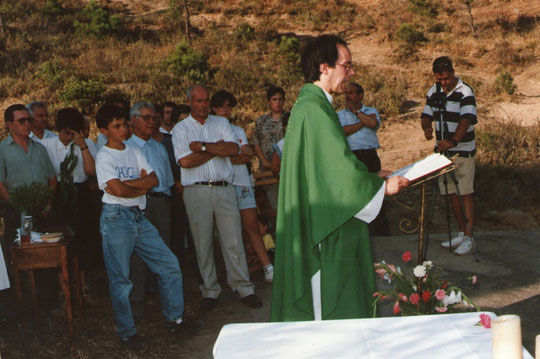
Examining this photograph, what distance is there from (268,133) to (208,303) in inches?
98.1

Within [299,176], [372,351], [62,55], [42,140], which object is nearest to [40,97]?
[62,55]

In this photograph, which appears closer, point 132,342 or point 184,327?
point 132,342

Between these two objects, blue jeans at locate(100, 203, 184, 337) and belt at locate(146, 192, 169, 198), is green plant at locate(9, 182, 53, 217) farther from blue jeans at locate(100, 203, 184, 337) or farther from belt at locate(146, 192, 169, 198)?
belt at locate(146, 192, 169, 198)

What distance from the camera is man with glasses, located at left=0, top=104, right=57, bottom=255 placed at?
18.7 ft

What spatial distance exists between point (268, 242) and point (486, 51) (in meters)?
18.9

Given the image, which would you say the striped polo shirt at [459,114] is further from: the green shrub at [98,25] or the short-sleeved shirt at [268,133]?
the green shrub at [98,25]

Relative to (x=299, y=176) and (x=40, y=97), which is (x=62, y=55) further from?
(x=299, y=176)

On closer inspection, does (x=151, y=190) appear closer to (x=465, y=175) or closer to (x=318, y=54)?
(x=318, y=54)

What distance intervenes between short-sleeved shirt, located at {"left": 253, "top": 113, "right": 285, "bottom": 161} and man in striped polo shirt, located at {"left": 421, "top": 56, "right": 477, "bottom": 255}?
1819 millimetres

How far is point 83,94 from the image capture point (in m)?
17.8

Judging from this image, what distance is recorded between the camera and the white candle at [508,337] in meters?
1.64

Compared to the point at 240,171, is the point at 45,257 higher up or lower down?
lower down

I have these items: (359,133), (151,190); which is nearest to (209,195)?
(151,190)

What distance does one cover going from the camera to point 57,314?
592 cm
